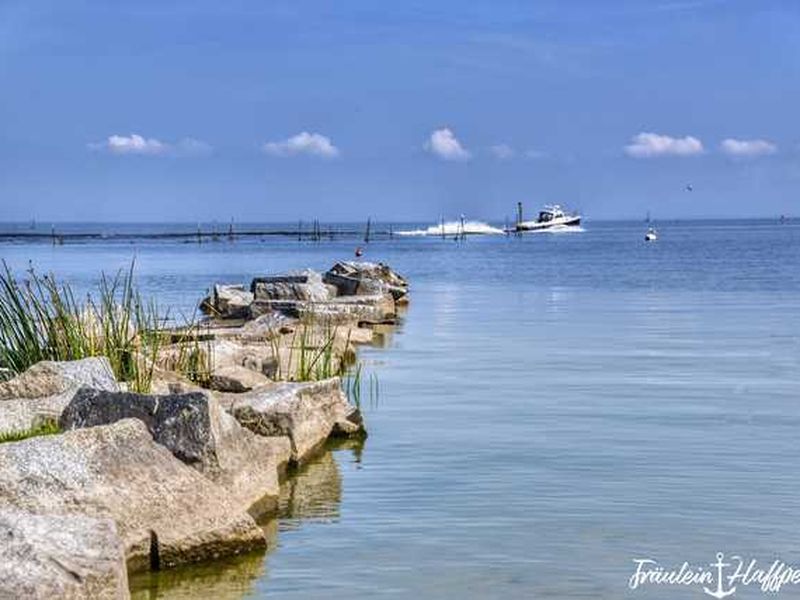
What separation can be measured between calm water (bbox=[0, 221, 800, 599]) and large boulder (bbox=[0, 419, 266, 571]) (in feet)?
0.69

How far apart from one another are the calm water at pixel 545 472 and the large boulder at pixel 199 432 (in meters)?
0.39

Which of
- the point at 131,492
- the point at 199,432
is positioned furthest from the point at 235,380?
the point at 131,492

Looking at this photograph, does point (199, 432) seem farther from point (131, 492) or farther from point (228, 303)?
point (228, 303)

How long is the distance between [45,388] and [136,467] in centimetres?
313

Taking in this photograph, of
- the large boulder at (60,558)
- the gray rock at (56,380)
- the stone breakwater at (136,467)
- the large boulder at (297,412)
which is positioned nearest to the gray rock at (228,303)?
the stone breakwater at (136,467)

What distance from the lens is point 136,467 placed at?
9.51 metres

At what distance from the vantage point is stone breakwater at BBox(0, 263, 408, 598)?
775 centimetres

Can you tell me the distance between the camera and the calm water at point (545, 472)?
31.7ft

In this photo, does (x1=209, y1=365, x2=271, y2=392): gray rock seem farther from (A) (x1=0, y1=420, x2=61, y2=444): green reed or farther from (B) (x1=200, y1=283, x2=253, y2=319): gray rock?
(B) (x1=200, y1=283, x2=253, y2=319): gray rock

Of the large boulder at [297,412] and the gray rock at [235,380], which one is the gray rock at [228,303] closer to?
the gray rock at [235,380]

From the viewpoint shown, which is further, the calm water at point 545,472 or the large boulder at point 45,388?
the large boulder at point 45,388

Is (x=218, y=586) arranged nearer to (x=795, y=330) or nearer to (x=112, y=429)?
(x=112, y=429)

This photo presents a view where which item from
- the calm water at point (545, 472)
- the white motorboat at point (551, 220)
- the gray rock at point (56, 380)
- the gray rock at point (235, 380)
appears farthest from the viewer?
the white motorboat at point (551, 220)

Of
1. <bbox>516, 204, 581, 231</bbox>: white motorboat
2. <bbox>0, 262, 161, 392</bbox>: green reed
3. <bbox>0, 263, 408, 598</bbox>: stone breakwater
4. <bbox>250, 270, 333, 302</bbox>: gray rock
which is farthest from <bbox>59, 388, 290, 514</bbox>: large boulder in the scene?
<bbox>516, 204, 581, 231</bbox>: white motorboat
